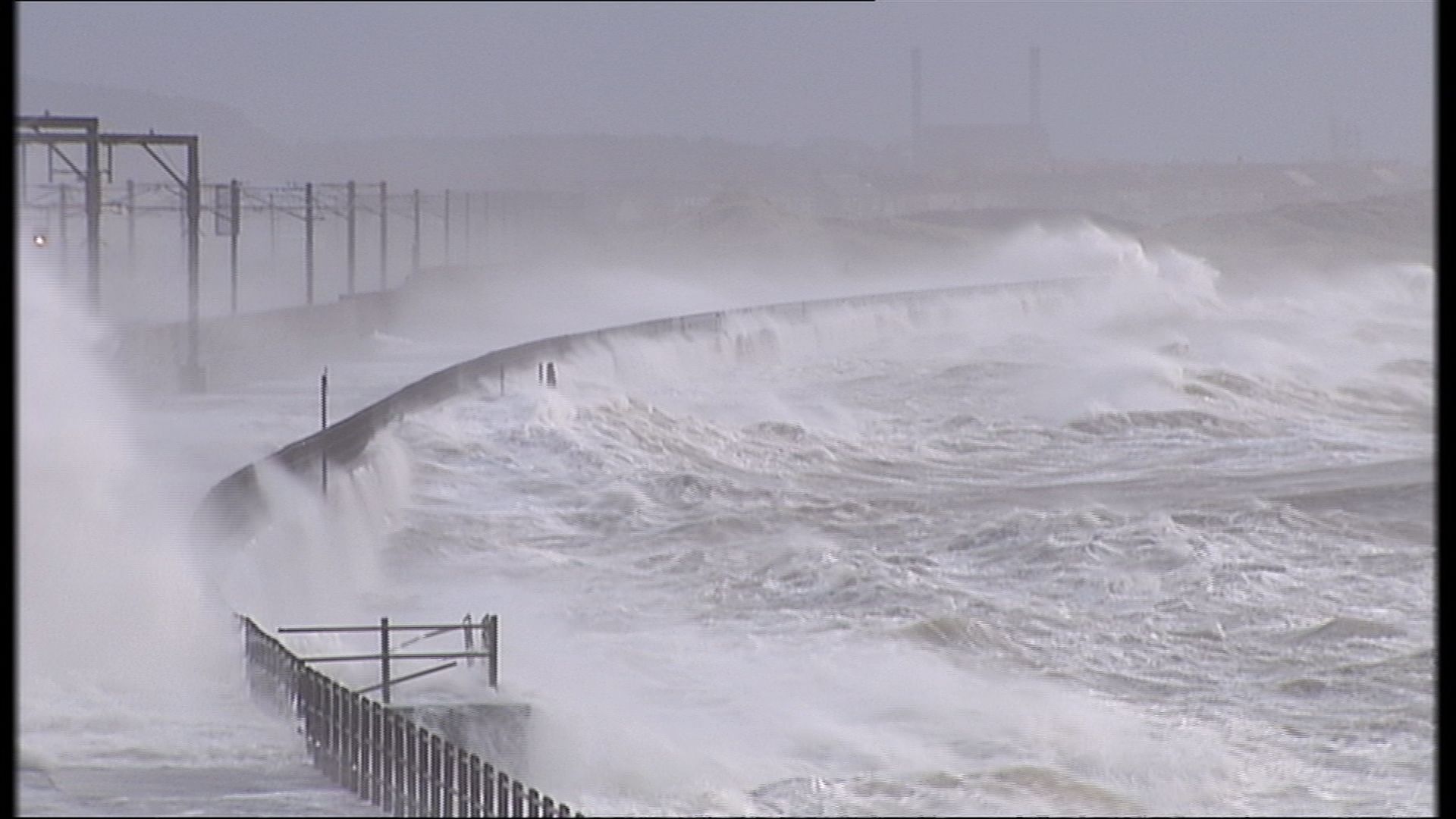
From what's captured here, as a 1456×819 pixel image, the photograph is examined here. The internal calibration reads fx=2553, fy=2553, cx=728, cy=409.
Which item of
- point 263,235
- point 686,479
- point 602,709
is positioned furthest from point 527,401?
point 263,235

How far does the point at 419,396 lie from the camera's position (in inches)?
1182

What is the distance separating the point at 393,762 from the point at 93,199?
20575mm

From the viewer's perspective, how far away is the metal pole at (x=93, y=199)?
91.0ft

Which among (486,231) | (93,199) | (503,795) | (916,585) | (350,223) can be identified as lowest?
(503,795)

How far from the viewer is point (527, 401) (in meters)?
33.1

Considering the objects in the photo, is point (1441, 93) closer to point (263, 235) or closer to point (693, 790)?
point (693, 790)

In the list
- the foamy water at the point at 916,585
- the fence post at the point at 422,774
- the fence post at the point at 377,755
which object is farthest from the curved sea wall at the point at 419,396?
the fence post at the point at 422,774

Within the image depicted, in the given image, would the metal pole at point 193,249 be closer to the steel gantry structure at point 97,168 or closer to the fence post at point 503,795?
the steel gantry structure at point 97,168

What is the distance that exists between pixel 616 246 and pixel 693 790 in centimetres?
9797

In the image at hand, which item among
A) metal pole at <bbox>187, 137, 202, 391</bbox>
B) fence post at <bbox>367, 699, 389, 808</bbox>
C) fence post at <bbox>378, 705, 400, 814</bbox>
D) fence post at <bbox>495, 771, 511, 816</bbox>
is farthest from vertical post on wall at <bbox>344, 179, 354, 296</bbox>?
fence post at <bbox>495, 771, 511, 816</bbox>

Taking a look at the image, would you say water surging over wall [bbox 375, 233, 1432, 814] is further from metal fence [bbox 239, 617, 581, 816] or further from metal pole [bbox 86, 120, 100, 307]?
metal pole [bbox 86, 120, 100, 307]

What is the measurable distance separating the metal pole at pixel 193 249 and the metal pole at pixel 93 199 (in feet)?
3.95

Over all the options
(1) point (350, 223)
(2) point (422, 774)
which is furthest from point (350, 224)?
(2) point (422, 774)

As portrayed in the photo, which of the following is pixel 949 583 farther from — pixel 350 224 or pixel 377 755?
pixel 350 224
